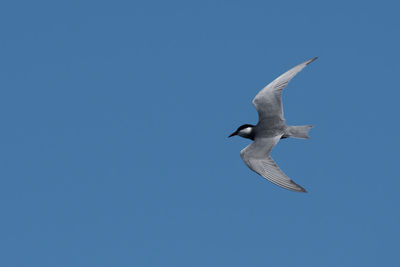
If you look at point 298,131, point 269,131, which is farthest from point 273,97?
point 298,131

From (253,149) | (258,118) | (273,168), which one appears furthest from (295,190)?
(258,118)

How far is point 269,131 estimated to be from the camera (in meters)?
17.0

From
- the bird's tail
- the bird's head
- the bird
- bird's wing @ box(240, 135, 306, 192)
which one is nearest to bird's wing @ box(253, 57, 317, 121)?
the bird

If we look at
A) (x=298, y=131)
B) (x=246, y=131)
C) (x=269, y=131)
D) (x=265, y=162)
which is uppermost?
(x=246, y=131)

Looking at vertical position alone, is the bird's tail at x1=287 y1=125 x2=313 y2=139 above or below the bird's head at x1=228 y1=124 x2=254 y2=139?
below

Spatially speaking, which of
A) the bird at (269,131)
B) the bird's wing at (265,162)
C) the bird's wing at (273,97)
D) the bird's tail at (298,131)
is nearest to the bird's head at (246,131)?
the bird at (269,131)

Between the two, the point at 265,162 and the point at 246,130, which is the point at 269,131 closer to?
the point at 246,130

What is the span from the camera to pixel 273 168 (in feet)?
49.3

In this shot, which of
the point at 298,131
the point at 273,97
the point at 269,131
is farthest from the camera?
the point at 273,97

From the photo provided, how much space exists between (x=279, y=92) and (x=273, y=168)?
11.2 feet

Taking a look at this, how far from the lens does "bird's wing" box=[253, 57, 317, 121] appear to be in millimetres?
17484

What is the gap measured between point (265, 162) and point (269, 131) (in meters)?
1.76

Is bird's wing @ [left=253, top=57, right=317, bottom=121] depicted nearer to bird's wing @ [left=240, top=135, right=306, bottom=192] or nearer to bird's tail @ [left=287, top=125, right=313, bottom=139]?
bird's tail @ [left=287, top=125, right=313, bottom=139]

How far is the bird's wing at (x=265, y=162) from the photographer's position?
46.6ft
